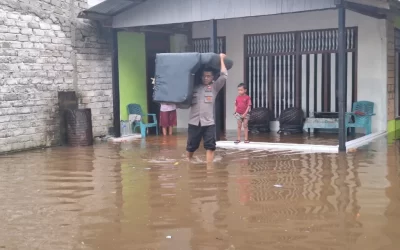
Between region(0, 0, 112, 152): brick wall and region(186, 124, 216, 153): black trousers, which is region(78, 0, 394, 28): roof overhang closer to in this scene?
region(0, 0, 112, 152): brick wall

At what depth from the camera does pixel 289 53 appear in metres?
13.5

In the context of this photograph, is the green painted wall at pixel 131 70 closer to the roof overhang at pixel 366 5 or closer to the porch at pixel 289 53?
the porch at pixel 289 53

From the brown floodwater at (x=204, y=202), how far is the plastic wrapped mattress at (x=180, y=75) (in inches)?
42.6

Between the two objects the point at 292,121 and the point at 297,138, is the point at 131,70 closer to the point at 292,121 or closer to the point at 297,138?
the point at 292,121

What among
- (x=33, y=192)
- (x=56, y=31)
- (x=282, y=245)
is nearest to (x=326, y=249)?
(x=282, y=245)

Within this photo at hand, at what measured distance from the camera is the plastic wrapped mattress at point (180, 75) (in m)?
8.01

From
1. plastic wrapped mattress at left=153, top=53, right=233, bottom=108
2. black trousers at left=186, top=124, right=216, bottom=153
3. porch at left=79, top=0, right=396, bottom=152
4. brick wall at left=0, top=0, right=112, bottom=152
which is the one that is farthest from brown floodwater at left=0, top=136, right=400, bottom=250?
porch at left=79, top=0, right=396, bottom=152

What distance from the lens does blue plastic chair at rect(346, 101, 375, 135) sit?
12.1 m

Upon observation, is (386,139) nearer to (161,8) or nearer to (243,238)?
(161,8)

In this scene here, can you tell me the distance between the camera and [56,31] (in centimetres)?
1165

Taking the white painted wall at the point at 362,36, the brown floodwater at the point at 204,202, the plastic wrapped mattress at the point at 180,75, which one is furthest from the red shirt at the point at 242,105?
the white painted wall at the point at 362,36

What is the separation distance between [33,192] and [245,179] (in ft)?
8.95

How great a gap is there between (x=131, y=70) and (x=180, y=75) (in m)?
5.95

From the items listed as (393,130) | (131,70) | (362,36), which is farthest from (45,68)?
(393,130)
